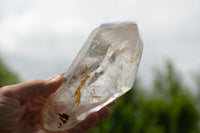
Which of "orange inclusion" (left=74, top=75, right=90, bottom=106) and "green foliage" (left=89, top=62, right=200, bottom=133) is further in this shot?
"green foliage" (left=89, top=62, right=200, bottom=133)

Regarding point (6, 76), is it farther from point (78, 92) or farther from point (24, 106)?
point (78, 92)

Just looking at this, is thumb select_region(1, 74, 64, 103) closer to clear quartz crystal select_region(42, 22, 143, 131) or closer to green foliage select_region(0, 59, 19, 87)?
clear quartz crystal select_region(42, 22, 143, 131)

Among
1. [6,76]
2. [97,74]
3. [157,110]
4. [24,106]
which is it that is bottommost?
[157,110]

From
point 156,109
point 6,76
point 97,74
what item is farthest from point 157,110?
point 97,74

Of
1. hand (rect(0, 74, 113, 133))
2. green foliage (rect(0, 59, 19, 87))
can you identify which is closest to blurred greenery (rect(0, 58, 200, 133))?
green foliage (rect(0, 59, 19, 87))

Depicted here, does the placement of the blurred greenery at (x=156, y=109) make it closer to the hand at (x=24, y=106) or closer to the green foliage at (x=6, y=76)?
the green foliage at (x=6, y=76)

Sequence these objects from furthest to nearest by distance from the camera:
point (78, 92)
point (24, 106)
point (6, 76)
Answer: point (6, 76) → point (24, 106) → point (78, 92)

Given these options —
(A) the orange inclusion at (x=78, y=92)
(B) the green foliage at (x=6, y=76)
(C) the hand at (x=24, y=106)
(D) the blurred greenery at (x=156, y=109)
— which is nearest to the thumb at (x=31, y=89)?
(C) the hand at (x=24, y=106)
